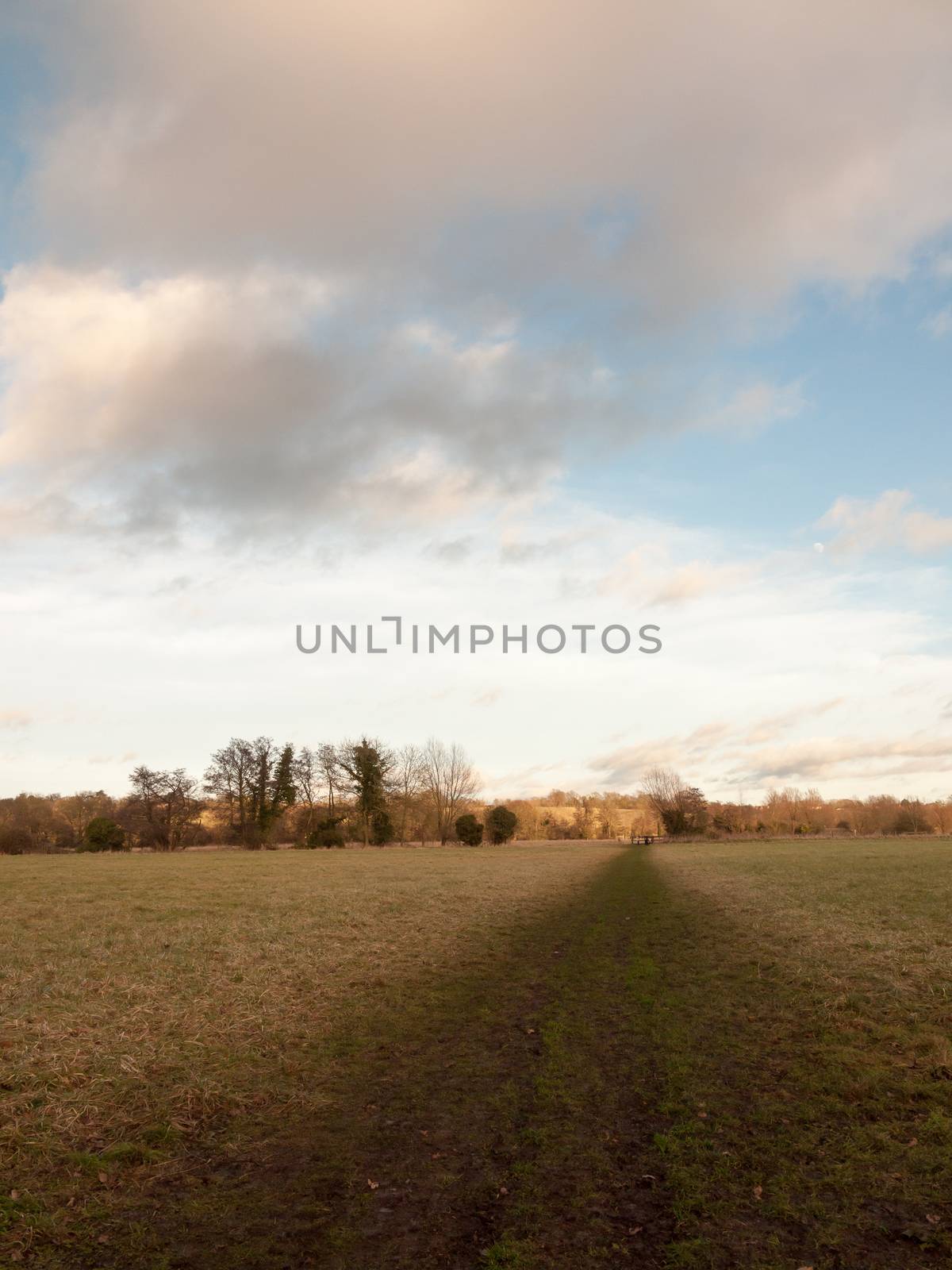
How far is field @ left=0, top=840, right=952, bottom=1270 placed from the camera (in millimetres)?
4383

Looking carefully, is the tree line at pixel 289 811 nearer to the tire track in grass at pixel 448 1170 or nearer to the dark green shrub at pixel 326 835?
the dark green shrub at pixel 326 835

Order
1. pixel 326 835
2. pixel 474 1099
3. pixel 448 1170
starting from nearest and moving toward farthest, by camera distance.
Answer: pixel 448 1170
pixel 474 1099
pixel 326 835

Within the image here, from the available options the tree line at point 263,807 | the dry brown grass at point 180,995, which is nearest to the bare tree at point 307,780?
the tree line at point 263,807

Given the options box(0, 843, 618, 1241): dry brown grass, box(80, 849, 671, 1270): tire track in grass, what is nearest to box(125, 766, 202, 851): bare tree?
box(0, 843, 618, 1241): dry brown grass

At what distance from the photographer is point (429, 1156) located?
Answer: 5441mm

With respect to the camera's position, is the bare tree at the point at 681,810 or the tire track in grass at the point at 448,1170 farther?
the bare tree at the point at 681,810

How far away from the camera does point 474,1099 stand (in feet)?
21.5

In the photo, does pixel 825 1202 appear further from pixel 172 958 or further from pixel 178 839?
pixel 178 839

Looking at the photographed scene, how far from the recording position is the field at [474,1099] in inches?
173

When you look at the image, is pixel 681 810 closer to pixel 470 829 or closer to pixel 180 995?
pixel 470 829

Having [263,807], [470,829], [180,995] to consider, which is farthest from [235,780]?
[180,995]

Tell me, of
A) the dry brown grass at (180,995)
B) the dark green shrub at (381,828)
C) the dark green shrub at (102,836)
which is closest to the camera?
the dry brown grass at (180,995)

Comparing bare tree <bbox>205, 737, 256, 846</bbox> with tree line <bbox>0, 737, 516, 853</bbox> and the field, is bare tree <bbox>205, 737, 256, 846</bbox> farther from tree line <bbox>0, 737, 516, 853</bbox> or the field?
the field

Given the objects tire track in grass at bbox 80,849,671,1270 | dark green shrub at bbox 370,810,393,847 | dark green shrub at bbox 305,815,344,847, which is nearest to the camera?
tire track in grass at bbox 80,849,671,1270
